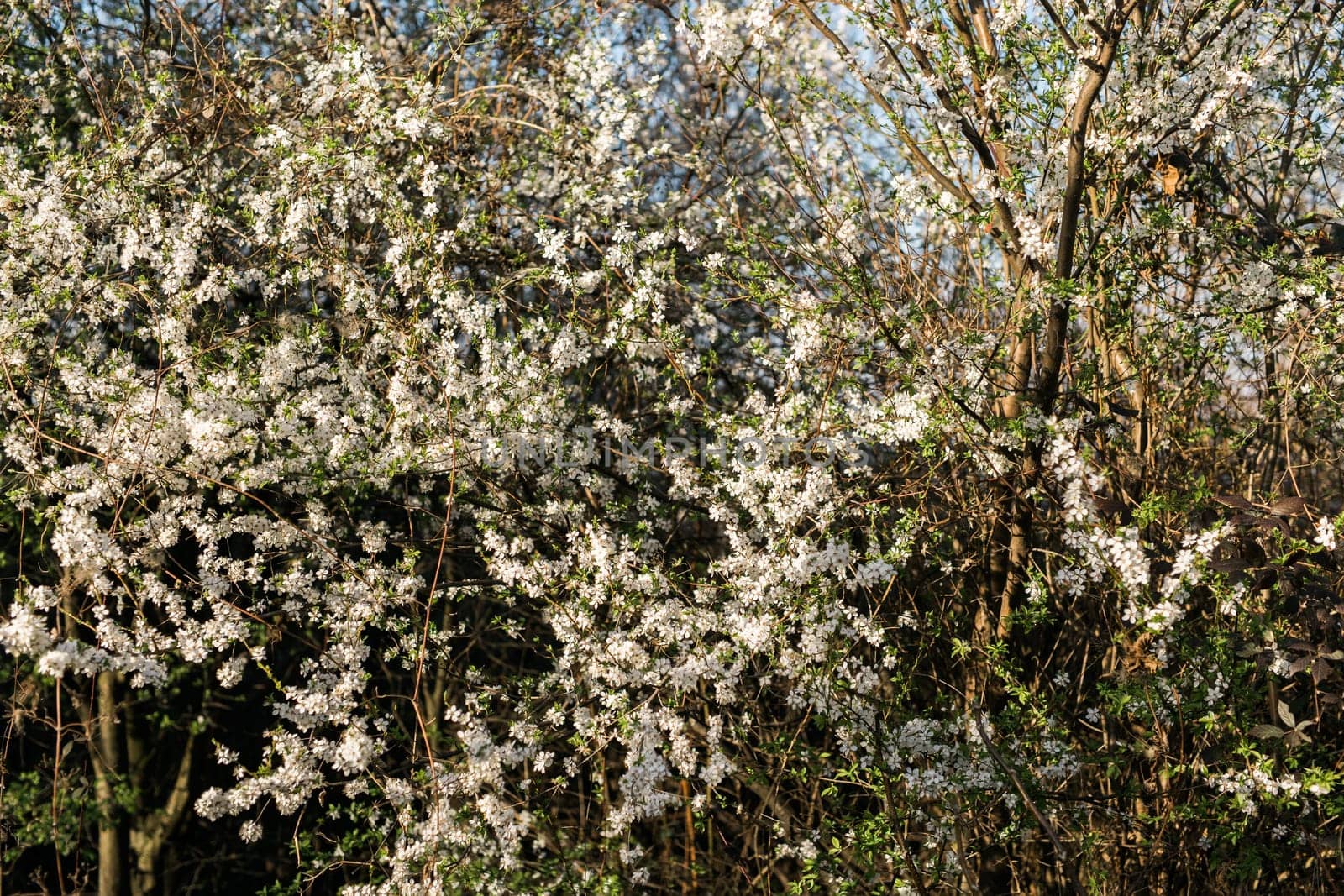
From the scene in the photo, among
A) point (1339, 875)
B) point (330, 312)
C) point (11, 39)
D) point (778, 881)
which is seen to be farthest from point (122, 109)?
point (1339, 875)

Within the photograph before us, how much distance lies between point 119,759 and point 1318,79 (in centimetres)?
665

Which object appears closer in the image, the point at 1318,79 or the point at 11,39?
the point at 1318,79

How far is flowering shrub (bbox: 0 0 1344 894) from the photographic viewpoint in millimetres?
3820

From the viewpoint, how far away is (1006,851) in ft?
14.4

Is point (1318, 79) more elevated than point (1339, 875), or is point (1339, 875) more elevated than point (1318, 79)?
point (1318, 79)

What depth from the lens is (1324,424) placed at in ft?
14.0

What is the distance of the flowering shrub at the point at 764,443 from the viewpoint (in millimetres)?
3820

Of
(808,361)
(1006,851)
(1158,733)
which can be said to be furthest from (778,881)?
(808,361)

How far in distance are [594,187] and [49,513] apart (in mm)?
2511

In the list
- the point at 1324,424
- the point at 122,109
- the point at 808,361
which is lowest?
the point at 1324,424

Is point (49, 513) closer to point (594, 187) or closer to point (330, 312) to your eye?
point (330, 312)

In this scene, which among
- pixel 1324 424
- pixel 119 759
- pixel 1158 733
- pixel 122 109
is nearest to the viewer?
pixel 1158 733

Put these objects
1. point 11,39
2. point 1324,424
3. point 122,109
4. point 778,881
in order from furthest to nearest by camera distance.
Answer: point 778,881, point 122,109, point 11,39, point 1324,424

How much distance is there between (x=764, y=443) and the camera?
13.6 ft
